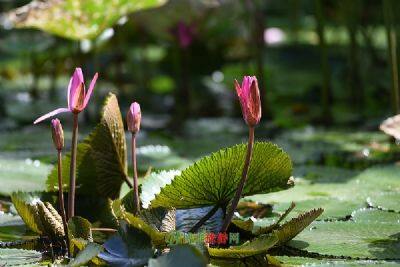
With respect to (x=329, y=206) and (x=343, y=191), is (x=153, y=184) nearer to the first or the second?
(x=329, y=206)

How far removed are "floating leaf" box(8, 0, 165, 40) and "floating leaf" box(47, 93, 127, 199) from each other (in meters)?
0.60

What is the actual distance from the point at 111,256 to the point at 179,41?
196 centimetres

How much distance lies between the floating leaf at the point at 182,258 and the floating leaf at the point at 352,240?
209 mm

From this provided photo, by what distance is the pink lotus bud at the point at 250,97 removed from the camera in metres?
0.95

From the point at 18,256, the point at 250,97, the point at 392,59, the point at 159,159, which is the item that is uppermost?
the point at 392,59

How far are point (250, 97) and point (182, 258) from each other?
21cm

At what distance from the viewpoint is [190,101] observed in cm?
296

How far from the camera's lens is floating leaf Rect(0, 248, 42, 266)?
39.7 inches

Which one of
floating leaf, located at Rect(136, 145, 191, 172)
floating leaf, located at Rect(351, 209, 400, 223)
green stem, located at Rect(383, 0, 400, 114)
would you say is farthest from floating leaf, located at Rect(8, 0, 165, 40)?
floating leaf, located at Rect(351, 209, 400, 223)

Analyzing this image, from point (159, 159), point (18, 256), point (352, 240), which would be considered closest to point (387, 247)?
point (352, 240)

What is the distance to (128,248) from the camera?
98 centimetres

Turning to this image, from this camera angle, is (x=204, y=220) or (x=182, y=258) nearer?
(x=182, y=258)

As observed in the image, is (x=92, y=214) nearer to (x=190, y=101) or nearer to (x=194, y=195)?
(x=194, y=195)

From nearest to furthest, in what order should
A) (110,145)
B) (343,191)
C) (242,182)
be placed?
(242,182)
(110,145)
(343,191)
